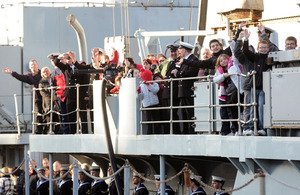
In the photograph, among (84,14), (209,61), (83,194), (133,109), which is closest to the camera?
(209,61)

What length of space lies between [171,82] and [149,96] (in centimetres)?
77

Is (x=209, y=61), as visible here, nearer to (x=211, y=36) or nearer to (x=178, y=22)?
(x=211, y=36)

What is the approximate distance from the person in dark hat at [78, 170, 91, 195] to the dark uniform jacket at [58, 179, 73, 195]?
0.42 meters

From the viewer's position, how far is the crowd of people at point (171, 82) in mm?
10125

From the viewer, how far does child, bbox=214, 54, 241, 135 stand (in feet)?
34.2

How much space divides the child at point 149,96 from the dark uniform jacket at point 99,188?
1729mm

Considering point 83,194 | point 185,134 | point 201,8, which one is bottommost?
point 83,194

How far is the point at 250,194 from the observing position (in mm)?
10086

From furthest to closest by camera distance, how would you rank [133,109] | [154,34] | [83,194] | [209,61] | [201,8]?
1. [154,34]
2. [201,8]
3. [83,194]
4. [133,109]
5. [209,61]

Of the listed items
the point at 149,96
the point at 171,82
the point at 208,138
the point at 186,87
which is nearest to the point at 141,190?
the point at 149,96

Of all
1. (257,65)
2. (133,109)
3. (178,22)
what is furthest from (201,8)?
(178,22)

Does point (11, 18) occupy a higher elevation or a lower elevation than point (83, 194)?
higher

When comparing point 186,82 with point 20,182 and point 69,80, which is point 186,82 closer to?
point 69,80

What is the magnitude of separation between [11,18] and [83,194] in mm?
11739
